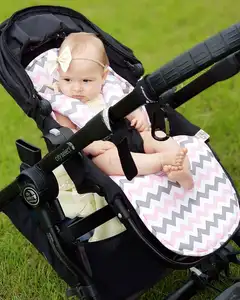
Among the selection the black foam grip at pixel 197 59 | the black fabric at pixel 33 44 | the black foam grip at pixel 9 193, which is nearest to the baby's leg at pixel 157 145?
the black fabric at pixel 33 44

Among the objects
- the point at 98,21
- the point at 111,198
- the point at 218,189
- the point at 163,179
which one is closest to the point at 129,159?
the point at 111,198

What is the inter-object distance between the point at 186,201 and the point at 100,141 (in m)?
0.36

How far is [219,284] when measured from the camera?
2.88 m

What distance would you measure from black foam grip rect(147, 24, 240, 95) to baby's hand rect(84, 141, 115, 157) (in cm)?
68

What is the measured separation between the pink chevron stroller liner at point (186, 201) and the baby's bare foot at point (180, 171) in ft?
0.10

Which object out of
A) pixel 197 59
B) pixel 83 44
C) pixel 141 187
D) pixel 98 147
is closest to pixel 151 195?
pixel 141 187

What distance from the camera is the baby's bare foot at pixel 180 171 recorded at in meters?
2.31

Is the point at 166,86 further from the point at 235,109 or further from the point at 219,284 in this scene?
the point at 235,109

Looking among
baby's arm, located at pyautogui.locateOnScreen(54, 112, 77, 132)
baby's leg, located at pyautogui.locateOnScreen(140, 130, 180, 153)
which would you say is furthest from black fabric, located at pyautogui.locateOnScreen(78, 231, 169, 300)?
baby's arm, located at pyautogui.locateOnScreen(54, 112, 77, 132)

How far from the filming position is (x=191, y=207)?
2438 mm

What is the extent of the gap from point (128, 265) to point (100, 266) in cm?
9

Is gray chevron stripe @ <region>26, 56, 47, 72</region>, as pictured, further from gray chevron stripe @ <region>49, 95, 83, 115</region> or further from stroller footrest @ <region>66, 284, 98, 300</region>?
stroller footrest @ <region>66, 284, 98, 300</region>

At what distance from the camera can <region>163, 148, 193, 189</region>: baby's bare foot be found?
231 centimetres

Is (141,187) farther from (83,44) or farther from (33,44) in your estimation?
(33,44)
